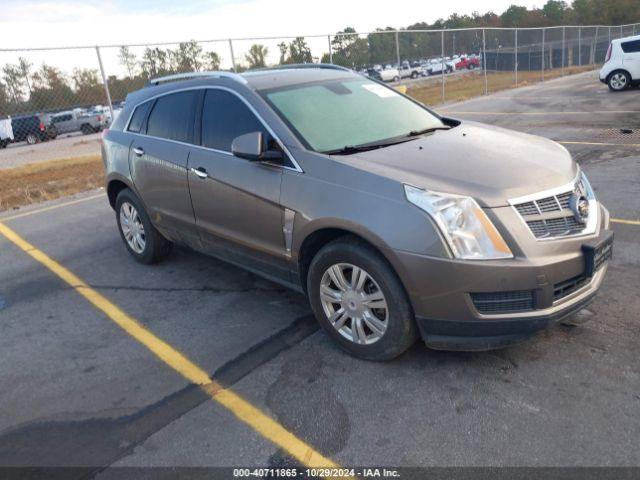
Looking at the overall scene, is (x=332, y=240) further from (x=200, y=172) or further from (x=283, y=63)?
(x=283, y=63)

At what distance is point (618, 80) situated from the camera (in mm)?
18094

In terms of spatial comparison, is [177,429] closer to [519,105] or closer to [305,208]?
[305,208]

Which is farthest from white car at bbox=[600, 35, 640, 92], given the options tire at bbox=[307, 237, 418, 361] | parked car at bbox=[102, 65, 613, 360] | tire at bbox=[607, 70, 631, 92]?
tire at bbox=[307, 237, 418, 361]

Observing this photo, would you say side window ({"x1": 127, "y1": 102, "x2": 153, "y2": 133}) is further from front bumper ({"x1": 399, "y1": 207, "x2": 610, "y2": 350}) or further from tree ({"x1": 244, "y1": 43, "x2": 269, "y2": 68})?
tree ({"x1": 244, "y1": 43, "x2": 269, "y2": 68})

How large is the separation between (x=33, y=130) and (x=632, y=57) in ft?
77.2

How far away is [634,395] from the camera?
285 centimetres

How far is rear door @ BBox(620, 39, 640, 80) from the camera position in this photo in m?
17.5

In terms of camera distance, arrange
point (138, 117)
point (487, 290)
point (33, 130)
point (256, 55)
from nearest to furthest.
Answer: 1. point (487, 290)
2. point (138, 117)
3. point (256, 55)
4. point (33, 130)

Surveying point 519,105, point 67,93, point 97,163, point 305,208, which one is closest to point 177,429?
point 305,208

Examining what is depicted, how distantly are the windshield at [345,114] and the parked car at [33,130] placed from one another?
1748 centimetres

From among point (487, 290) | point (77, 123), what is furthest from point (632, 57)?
point (77, 123)

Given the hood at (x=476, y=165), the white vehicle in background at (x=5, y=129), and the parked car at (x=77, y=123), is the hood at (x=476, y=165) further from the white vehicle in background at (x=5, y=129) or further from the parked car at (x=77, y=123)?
the parked car at (x=77, y=123)

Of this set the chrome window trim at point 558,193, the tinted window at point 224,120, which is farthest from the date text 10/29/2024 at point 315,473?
the tinted window at point 224,120

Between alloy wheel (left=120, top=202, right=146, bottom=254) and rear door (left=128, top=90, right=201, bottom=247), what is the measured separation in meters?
0.39
